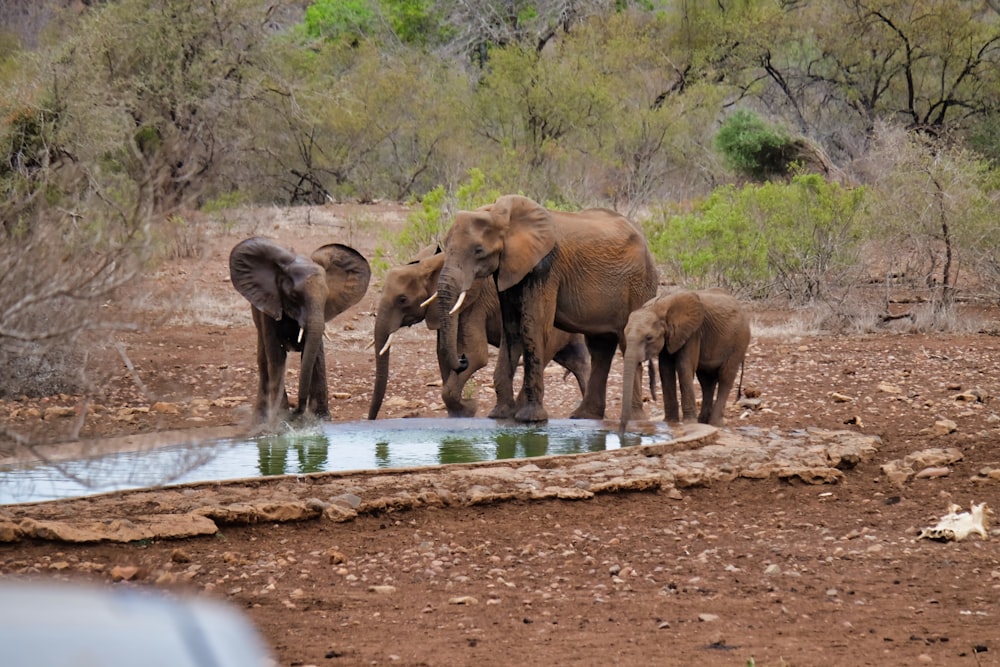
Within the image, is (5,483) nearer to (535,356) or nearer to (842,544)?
(535,356)

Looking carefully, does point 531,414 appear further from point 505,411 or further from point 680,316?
point 680,316

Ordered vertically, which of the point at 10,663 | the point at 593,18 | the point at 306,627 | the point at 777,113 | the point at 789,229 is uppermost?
the point at 593,18

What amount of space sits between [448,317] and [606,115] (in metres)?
19.2

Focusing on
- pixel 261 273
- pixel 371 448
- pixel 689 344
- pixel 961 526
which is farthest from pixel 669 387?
pixel 961 526

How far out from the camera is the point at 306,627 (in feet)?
18.6

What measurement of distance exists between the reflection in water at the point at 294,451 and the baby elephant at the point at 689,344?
2.21 m

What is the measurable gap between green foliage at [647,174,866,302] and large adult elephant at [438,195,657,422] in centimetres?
805

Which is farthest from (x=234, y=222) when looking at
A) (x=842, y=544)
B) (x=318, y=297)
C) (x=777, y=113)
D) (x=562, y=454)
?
(x=777, y=113)

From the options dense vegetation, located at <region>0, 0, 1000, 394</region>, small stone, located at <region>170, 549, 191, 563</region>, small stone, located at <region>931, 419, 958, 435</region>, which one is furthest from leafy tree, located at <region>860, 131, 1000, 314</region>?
small stone, located at <region>170, 549, 191, 563</region>

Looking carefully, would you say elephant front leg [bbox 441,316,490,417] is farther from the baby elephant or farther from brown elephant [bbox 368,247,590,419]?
the baby elephant

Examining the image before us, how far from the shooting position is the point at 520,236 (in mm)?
10273

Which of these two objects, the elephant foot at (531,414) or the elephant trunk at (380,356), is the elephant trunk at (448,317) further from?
the elephant trunk at (380,356)

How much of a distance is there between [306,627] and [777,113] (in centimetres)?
3156

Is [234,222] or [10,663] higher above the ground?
[234,222]
